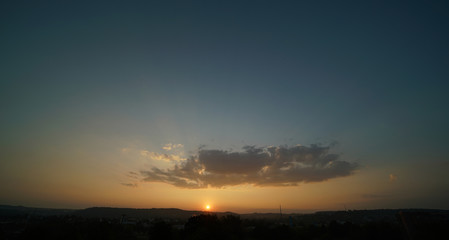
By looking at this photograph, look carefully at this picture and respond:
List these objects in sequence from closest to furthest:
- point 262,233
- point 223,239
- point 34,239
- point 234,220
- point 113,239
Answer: point 34,239 → point 223,239 → point 113,239 → point 262,233 → point 234,220

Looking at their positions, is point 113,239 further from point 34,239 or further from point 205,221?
point 205,221

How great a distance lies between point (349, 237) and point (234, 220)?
3385 cm

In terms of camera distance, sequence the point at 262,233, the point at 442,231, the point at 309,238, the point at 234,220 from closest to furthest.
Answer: the point at 442,231 < the point at 309,238 < the point at 262,233 < the point at 234,220

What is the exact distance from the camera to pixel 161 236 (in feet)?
144

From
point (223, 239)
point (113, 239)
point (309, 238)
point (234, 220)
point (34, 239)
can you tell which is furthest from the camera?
point (234, 220)

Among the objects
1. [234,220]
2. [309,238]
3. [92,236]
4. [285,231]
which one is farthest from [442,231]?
[92,236]

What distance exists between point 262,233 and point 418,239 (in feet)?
118

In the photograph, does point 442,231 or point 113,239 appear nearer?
point 442,231

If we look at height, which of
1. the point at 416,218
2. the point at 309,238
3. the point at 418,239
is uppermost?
the point at 416,218

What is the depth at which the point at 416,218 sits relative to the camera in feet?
115

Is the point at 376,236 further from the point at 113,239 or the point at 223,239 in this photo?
the point at 113,239

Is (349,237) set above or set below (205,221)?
below

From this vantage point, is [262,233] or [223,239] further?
[262,233]

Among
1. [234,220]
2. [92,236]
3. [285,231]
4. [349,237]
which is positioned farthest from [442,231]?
[92,236]
